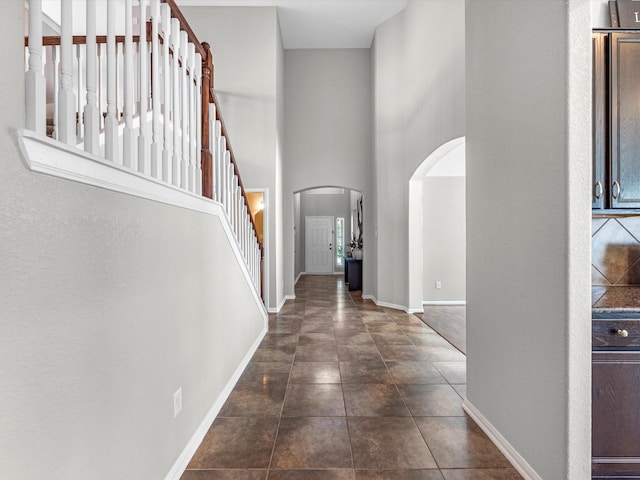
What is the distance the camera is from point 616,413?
159cm

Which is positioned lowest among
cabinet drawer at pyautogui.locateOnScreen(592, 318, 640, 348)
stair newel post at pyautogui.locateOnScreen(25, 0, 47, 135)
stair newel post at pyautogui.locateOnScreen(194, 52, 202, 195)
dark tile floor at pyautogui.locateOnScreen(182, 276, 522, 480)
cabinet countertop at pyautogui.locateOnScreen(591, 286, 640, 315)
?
dark tile floor at pyautogui.locateOnScreen(182, 276, 522, 480)

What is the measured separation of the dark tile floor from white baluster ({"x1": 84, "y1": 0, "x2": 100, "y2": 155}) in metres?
1.68

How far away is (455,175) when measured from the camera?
21.0ft

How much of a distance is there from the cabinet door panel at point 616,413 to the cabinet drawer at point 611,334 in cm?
4

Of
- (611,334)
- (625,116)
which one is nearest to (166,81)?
(625,116)

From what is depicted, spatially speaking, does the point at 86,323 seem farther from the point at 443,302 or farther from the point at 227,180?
the point at 443,302

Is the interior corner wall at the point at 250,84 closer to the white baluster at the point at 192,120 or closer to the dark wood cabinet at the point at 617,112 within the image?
the white baluster at the point at 192,120

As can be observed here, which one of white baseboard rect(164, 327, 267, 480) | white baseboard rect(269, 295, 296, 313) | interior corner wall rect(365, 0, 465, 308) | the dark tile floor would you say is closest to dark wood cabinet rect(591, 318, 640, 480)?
the dark tile floor

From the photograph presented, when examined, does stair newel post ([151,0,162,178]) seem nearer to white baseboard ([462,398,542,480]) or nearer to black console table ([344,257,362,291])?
white baseboard ([462,398,542,480])

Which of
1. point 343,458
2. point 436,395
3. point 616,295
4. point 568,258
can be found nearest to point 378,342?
point 436,395

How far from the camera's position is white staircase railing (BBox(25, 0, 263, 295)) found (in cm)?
109

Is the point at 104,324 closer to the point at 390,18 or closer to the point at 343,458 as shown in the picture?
the point at 343,458

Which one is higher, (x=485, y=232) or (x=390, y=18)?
(x=390, y=18)

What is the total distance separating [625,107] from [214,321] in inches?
107
